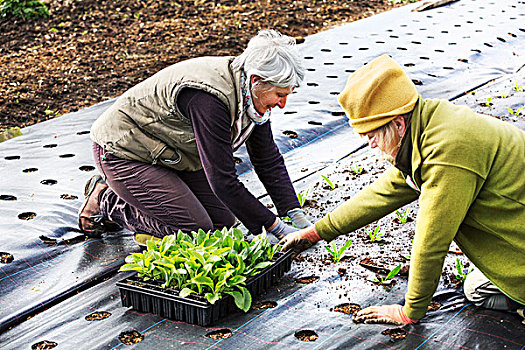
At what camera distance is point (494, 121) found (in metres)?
2.06

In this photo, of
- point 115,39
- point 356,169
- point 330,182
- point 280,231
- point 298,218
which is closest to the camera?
point 280,231

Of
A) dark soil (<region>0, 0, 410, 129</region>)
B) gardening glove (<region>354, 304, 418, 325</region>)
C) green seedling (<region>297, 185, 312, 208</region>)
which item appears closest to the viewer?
gardening glove (<region>354, 304, 418, 325</region>)

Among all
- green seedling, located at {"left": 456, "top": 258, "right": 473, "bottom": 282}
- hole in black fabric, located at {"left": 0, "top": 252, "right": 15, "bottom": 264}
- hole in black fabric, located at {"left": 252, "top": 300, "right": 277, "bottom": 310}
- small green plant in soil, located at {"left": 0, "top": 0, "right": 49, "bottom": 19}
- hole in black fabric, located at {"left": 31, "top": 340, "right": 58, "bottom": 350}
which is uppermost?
small green plant in soil, located at {"left": 0, "top": 0, "right": 49, "bottom": 19}

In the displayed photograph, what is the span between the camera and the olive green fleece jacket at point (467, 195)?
1.91m

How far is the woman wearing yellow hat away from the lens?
1919mm

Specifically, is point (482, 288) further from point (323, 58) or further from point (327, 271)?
point (323, 58)

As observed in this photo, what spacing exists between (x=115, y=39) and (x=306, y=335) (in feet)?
21.2

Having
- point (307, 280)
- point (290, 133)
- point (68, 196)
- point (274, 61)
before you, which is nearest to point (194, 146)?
point (274, 61)

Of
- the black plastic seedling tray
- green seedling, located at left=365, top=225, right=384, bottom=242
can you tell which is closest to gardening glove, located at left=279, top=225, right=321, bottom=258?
the black plastic seedling tray

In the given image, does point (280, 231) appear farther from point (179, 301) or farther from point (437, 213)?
point (437, 213)

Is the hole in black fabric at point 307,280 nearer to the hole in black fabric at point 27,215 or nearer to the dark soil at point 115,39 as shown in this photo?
the hole in black fabric at point 27,215

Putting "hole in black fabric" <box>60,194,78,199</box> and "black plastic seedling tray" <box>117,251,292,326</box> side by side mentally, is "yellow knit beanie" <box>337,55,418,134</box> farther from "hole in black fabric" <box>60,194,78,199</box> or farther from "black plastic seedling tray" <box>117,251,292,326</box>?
"hole in black fabric" <box>60,194,78,199</box>

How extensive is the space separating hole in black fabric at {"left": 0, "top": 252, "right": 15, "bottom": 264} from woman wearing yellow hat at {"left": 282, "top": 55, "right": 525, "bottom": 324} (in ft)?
6.63

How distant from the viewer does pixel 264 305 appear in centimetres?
258
